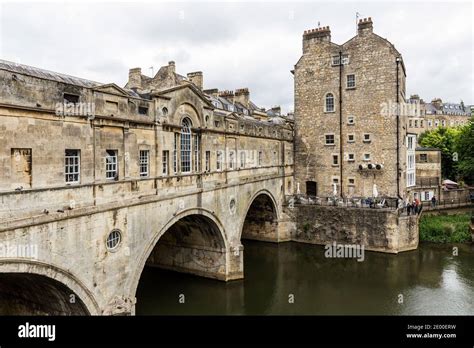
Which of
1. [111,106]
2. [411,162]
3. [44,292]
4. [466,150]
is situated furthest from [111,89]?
[466,150]

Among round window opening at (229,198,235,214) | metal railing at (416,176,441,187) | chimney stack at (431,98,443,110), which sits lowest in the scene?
round window opening at (229,198,235,214)

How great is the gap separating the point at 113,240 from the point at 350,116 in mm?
22283

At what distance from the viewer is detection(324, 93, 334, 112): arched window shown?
2959cm

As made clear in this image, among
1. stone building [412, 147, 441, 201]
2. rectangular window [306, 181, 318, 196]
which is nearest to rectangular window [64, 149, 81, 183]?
rectangular window [306, 181, 318, 196]

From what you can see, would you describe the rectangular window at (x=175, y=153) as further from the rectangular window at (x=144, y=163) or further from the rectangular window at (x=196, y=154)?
the rectangular window at (x=144, y=163)

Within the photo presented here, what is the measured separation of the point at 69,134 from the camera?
10539 millimetres

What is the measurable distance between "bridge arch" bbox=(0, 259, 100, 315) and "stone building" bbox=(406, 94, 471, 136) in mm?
68936

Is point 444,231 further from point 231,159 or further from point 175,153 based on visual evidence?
point 175,153

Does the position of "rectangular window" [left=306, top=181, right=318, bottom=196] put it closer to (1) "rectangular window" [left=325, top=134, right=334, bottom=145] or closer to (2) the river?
(1) "rectangular window" [left=325, top=134, right=334, bottom=145]

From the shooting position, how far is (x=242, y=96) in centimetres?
4084

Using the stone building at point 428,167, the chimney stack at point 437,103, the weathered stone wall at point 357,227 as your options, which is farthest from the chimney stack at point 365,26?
the chimney stack at point 437,103

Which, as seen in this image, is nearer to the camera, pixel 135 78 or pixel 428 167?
pixel 135 78
